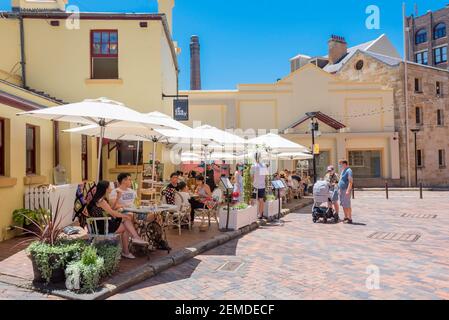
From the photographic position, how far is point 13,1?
1566cm

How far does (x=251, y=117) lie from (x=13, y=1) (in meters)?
15.5

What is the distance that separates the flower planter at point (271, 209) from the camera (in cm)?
1153

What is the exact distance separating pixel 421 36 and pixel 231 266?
189ft

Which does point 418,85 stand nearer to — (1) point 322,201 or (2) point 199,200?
(1) point 322,201

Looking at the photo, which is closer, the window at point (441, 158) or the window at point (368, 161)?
the window at point (368, 161)

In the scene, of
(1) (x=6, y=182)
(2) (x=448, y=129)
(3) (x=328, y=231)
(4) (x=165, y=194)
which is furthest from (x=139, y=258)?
(2) (x=448, y=129)

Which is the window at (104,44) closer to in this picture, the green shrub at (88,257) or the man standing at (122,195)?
the man standing at (122,195)

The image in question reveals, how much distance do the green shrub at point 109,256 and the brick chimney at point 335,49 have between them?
33.2 metres

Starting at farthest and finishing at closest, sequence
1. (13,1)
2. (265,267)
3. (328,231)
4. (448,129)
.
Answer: (448,129), (13,1), (328,231), (265,267)

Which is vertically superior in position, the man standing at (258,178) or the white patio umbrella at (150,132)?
the white patio umbrella at (150,132)

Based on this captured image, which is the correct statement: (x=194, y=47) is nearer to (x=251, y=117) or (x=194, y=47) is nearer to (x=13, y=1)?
(x=251, y=117)

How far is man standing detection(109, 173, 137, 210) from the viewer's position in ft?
21.9

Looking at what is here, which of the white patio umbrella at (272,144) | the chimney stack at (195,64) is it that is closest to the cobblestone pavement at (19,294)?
the white patio umbrella at (272,144)

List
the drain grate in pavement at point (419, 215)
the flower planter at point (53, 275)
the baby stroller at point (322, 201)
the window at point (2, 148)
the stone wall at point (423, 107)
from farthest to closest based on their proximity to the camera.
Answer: the stone wall at point (423, 107) < the drain grate in pavement at point (419, 215) < the baby stroller at point (322, 201) < the window at point (2, 148) < the flower planter at point (53, 275)
